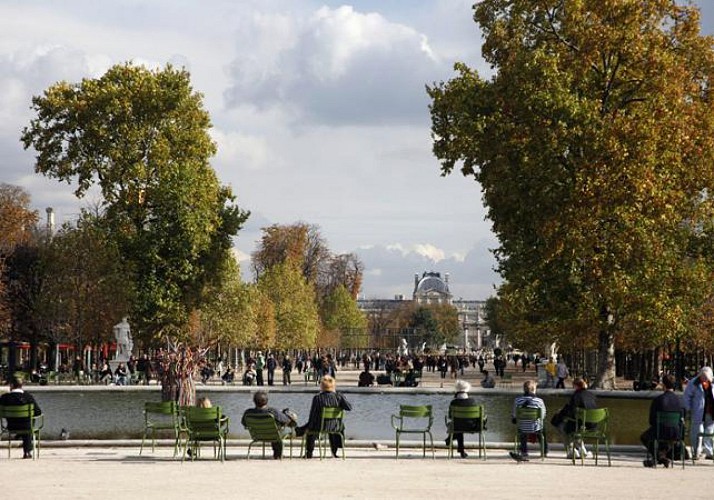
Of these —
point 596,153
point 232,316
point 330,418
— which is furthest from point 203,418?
point 232,316

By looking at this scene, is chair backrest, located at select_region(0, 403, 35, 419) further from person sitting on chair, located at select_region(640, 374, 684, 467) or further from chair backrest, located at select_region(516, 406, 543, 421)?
person sitting on chair, located at select_region(640, 374, 684, 467)

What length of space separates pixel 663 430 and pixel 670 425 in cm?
13

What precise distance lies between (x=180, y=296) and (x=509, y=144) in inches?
801

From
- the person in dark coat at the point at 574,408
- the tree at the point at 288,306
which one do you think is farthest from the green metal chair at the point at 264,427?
the tree at the point at 288,306

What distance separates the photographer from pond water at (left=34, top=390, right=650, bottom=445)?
25.0m

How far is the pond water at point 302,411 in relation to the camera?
25.0 metres

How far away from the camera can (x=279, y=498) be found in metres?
13.9

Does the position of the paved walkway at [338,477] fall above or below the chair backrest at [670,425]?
below

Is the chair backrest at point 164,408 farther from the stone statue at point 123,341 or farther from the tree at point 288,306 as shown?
the tree at point 288,306

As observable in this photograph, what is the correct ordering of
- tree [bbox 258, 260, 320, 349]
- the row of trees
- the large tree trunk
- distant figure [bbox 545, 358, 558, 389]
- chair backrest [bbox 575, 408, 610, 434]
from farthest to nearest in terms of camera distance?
1. tree [bbox 258, 260, 320, 349]
2. the row of trees
3. distant figure [bbox 545, 358, 558, 389]
4. the large tree trunk
5. chair backrest [bbox 575, 408, 610, 434]

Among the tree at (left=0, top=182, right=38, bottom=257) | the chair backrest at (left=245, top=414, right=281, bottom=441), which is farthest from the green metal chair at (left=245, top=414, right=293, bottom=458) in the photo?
the tree at (left=0, top=182, right=38, bottom=257)

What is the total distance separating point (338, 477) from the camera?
53.3 feet

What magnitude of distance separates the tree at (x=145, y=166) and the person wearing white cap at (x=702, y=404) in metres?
33.9

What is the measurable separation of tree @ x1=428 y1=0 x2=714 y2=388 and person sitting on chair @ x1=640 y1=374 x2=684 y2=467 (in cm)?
1707
